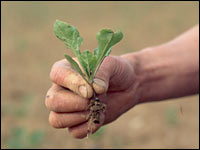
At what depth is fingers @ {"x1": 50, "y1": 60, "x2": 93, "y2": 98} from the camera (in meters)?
1.21

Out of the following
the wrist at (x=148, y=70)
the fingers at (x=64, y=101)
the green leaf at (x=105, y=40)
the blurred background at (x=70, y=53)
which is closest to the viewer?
the green leaf at (x=105, y=40)

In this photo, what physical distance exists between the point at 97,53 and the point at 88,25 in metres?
6.43

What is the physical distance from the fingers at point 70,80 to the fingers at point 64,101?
0.05 meters

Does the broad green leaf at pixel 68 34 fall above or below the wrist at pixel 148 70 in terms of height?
above

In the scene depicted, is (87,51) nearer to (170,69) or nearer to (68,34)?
(68,34)

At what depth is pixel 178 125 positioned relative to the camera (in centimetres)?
343

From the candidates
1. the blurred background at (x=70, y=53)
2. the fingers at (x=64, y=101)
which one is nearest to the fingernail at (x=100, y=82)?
the fingers at (x=64, y=101)

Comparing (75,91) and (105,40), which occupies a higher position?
(105,40)

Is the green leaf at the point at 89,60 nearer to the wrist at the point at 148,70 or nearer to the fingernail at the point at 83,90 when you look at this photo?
the fingernail at the point at 83,90

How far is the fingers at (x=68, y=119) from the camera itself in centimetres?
135

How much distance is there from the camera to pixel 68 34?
1.24m

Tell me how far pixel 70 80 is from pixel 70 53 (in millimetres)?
4302

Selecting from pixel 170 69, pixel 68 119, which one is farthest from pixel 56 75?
pixel 170 69

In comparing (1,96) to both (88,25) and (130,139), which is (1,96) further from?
(88,25)
